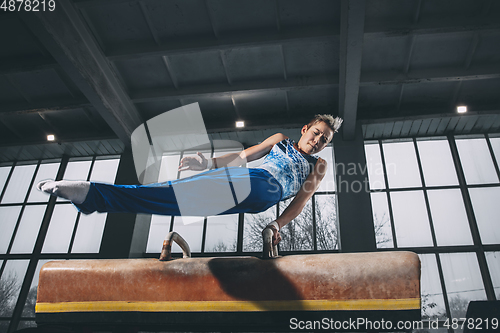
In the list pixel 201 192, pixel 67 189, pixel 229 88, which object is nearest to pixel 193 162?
pixel 201 192

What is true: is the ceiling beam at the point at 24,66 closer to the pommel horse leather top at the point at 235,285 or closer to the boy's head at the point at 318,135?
the pommel horse leather top at the point at 235,285

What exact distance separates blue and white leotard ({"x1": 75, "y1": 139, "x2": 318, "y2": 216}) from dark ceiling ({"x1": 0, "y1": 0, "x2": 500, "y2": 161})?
12.6 ft

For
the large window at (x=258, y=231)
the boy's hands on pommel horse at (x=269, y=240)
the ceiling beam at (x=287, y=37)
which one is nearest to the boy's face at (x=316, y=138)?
the boy's hands on pommel horse at (x=269, y=240)

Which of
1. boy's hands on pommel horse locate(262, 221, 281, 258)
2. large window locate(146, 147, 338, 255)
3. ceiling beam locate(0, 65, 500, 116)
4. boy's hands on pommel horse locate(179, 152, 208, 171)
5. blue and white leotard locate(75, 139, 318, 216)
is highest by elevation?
ceiling beam locate(0, 65, 500, 116)

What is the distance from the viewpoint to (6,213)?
25.3 ft

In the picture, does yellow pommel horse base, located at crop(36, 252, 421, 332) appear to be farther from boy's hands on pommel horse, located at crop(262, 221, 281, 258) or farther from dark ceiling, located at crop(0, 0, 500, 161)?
dark ceiling, located at crop(0, 0, 500, 161)

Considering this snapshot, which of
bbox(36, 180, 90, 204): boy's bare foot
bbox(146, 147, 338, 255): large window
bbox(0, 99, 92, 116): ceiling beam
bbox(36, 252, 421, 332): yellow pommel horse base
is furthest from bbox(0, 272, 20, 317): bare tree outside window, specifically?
bbox(36, 180, 90, 204): boy's bare foot

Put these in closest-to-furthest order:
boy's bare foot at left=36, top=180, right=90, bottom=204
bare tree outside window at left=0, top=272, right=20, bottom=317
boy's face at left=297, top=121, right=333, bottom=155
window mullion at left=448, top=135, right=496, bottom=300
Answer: boy's bare foot at left=36, top=180, right=90, bottom=204 → boy's face at left=297, top=121, right=333, bottom=155 → window mullion at left=448, top=135, right=496, bottom=300 → bare tree outside window at left=0, top=272, right=20, bottom=317

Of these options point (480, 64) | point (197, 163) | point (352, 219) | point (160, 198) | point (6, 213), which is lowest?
point (160, 198)

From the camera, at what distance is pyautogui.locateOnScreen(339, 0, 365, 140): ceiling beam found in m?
4.75

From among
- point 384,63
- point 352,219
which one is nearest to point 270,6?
point 384,63

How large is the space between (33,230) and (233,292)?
300 inches

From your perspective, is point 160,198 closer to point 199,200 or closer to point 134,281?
point 199,200

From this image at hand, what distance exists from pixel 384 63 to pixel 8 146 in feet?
30.1
